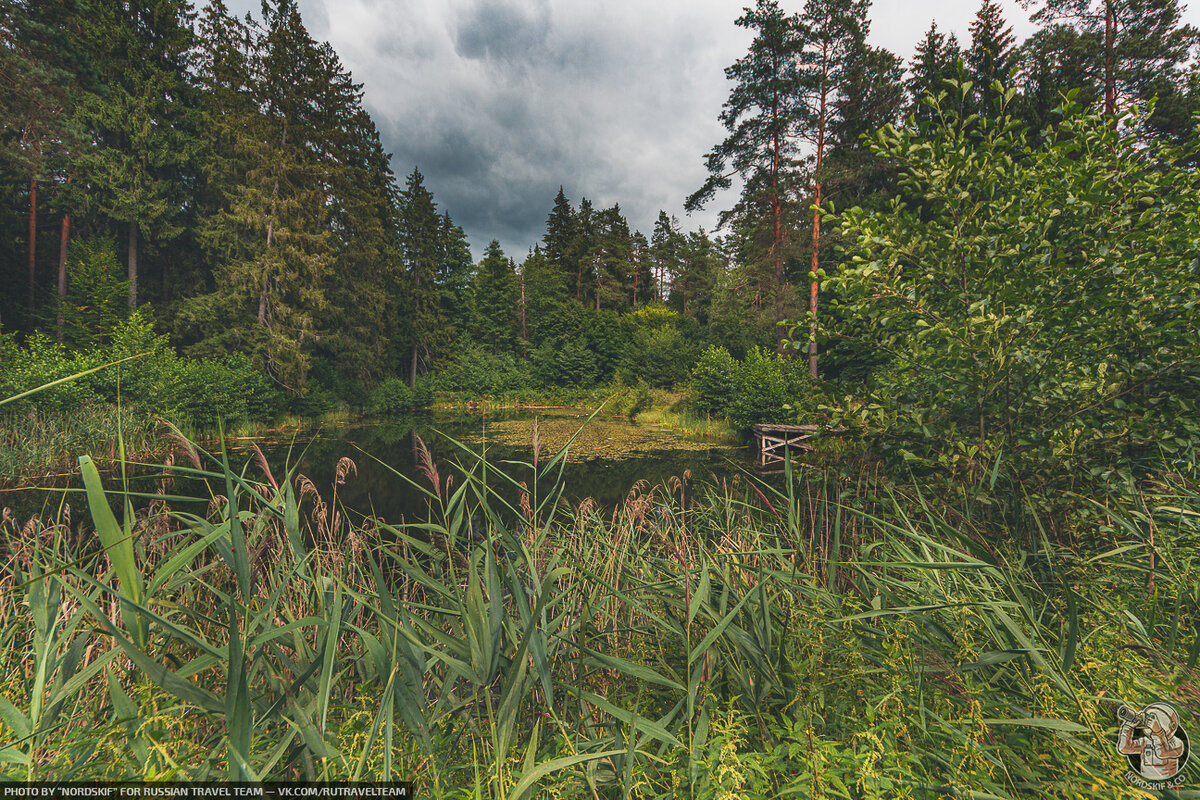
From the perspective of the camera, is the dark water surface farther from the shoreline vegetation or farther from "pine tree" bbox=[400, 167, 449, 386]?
"pine tree" bbox=[400, 167, 449, 386]

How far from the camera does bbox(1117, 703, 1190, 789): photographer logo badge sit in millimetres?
995

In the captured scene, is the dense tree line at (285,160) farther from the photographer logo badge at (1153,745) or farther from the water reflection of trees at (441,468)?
the photographer logo badge at (1153,745)

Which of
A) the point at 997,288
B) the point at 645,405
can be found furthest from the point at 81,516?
the point at 645,405

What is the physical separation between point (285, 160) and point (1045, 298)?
2020cm

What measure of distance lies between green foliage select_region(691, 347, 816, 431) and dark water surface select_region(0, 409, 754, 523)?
1.45m

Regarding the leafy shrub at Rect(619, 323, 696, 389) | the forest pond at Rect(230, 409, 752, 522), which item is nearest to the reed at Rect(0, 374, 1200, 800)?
the forest pond at Rect(230, 409, 752, 522)

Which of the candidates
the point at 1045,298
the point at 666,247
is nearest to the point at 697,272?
the point at 666,247

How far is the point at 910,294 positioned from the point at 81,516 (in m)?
8.42

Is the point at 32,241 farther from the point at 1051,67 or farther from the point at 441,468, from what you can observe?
the point at 1051,67

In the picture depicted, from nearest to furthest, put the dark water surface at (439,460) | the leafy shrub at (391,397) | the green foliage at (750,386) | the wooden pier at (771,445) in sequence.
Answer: the dark water surface at (439,460) < the wooden pier at (771,445) < the green foliage at (750,386) < the leafy shrub at (391,397)

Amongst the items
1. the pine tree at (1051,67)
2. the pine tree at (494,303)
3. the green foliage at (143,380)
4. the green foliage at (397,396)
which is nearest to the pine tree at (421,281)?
the green foliage at (397,396)

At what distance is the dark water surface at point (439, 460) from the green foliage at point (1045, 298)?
2385 millimetres

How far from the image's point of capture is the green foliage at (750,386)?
12.6 metres

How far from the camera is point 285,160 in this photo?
51.5ft
